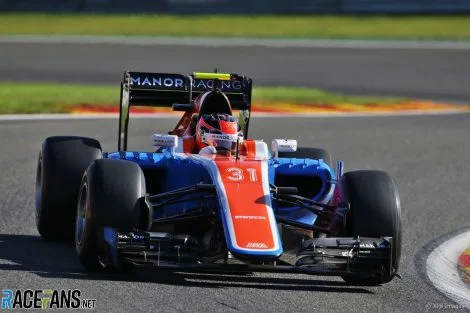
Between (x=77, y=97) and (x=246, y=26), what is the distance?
14597 millimetres

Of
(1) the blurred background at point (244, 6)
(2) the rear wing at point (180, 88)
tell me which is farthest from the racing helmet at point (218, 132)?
(1) the blurred background at point (244, 6)

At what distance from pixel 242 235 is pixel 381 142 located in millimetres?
9702

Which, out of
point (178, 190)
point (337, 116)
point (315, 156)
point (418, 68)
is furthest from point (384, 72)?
point (178, 190)

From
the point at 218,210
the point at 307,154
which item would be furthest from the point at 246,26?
the point at 218,210

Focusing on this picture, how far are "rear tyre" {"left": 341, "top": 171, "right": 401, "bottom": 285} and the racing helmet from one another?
143cm

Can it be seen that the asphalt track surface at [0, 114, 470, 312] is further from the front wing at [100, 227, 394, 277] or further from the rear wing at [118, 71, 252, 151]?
the rear wing at [118, 71, 252, 151]

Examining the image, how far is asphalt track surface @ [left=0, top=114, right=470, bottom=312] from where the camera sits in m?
8.27

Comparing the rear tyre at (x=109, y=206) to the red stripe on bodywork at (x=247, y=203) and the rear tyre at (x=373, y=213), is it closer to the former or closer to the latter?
the red stripe on bodywork at (x=247, y=203)

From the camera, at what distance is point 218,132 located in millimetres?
10453

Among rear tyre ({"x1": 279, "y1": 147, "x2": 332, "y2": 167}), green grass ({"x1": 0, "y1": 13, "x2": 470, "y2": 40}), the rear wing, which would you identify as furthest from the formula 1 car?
green grass ({"x1": 0, "y1": 13, "x2": 470, "y2": 40})

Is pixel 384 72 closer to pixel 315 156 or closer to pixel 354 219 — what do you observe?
pixel 315 156

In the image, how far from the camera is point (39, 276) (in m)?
8.67

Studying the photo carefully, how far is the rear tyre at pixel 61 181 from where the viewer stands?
401 inches

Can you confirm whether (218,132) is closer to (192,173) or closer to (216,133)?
(216,133)
